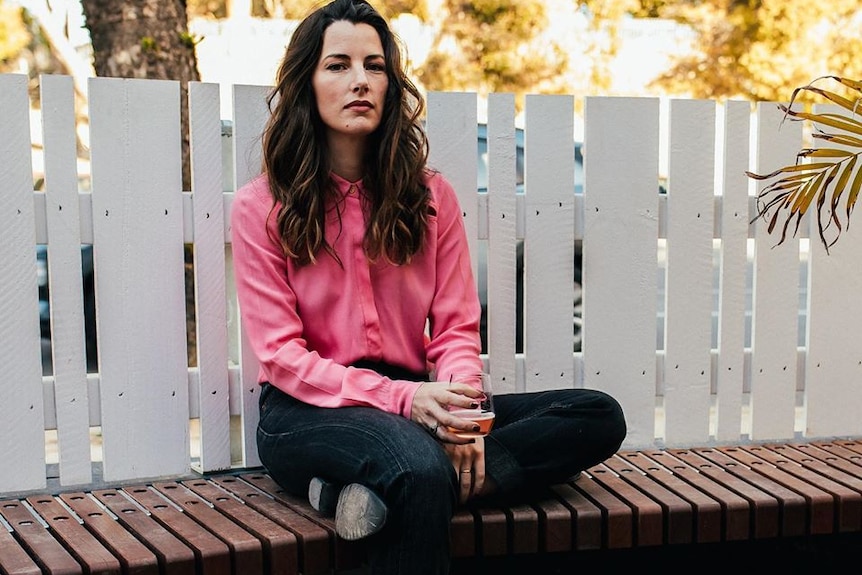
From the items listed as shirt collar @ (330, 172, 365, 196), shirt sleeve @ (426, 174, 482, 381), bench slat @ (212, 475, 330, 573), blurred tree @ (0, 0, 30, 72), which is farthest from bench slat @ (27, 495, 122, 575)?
blurred tree @ (0, 0, 30, 72)

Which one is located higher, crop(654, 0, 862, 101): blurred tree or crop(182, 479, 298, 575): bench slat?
crop(654, 0, 862, 101): blurred tree

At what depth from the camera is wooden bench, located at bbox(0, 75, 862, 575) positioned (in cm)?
280

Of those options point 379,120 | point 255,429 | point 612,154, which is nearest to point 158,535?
point 255,429

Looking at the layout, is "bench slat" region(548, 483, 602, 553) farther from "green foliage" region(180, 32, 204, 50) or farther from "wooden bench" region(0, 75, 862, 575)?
"green foliage" region(180, 32, 204, 50)

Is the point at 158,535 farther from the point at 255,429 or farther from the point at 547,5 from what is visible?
the point at 547,5

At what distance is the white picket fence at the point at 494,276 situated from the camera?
307 cm

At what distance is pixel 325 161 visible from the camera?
3072mm

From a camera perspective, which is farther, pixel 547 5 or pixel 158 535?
pixel 547 5

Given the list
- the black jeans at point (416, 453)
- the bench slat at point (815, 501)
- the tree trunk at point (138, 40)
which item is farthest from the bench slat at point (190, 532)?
the tree trunk at point (138, 40)

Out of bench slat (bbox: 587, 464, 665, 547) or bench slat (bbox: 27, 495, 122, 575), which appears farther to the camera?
bench slat (bbox: 587, 464, 665, 547)

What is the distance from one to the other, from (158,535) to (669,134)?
204 cm

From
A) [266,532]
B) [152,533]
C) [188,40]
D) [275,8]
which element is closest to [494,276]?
[266,532]

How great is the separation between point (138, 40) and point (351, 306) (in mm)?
2469

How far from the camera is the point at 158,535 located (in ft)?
8.57
